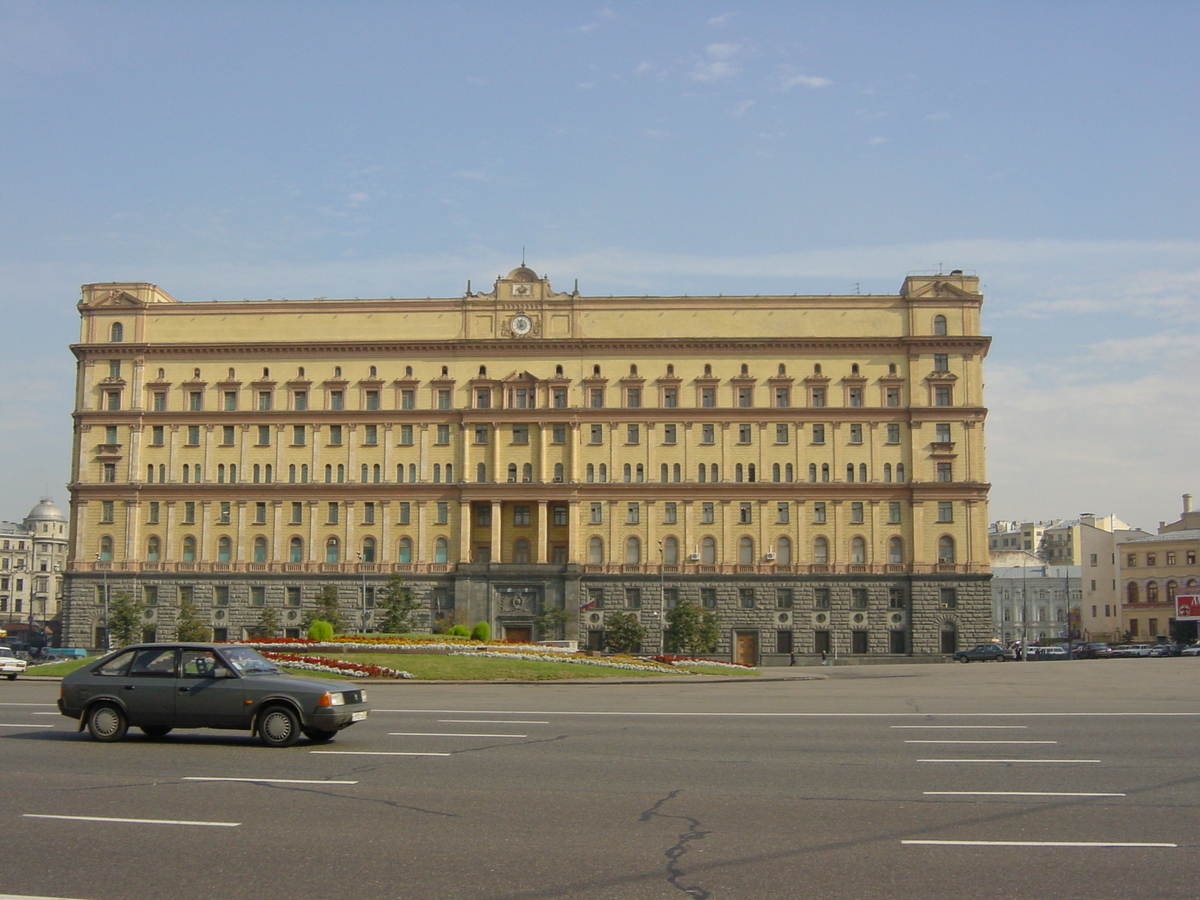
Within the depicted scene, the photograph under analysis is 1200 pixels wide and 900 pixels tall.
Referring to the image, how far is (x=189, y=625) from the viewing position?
83500mm

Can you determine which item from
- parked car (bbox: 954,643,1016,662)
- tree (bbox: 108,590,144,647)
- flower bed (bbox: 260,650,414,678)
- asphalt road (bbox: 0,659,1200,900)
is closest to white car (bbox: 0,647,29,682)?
flower bed (bbox: 260,650,414,678)

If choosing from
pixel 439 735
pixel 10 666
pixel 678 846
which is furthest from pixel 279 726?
pixel 10 666

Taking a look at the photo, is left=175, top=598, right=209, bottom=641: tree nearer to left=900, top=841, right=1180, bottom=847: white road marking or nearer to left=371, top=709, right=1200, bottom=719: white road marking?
left=371, top=709, right=1200, bottom=719: white road marking

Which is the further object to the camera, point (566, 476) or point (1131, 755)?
point (566, 476)

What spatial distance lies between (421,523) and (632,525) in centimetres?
1576

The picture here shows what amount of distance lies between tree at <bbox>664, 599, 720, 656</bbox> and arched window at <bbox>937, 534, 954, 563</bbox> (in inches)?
681

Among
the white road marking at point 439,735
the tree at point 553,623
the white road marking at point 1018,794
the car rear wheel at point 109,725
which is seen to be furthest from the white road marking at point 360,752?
the tree at point 553,623

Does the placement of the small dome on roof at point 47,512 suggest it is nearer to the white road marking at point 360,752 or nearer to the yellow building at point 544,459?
the yellow building at point 544,459

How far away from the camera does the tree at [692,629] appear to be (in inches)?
3273

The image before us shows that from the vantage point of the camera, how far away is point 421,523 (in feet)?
292

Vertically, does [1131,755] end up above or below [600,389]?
below

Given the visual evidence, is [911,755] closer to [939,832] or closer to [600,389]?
[939,832]

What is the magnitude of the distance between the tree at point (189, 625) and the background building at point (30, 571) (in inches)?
3316

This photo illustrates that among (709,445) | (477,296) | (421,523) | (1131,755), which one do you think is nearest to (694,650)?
(709,445)
